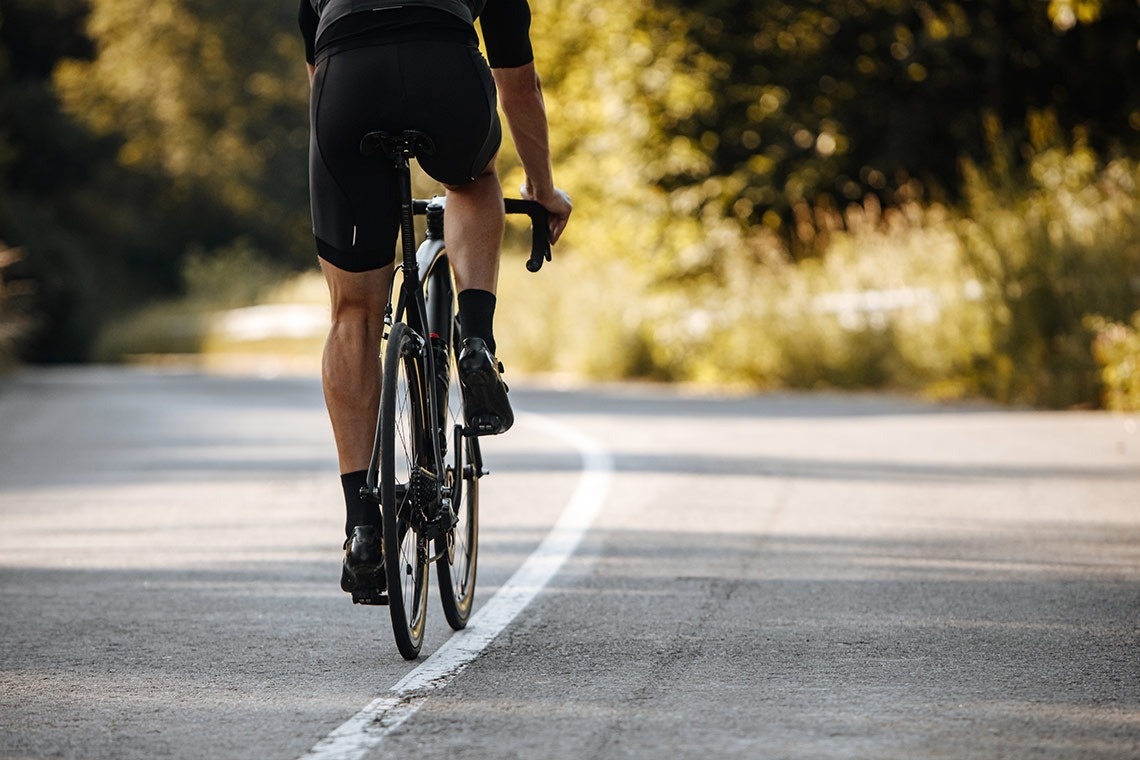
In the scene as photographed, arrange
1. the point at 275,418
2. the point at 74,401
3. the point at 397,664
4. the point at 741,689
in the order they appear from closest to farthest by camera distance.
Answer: the point at 741,689 → the point at 397,664 → the point at 275,418 → the point at 74,401

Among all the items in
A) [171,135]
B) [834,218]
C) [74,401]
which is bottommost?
[74,401]

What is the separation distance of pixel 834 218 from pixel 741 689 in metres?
20.3

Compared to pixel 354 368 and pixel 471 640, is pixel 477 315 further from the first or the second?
pixel 471 640

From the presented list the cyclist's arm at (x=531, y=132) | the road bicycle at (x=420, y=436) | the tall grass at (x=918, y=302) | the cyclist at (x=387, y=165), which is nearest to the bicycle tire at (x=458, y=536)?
the road bicycle at (x=420, y=436)

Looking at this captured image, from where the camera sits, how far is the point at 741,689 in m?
5.07

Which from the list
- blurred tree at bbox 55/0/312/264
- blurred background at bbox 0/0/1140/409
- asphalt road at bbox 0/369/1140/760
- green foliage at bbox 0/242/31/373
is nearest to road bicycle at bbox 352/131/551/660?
asphalt road at bbox 0/369/1140/760

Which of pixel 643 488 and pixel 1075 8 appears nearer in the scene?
pixel 643 488

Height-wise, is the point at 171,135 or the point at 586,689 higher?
the point at 171,135

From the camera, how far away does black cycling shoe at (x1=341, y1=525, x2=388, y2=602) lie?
5.36 m

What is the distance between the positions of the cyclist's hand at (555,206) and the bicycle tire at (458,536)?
0.45 metres

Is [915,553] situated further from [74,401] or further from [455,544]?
[74,401]

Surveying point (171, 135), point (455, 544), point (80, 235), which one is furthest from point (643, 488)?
point (171, 135)

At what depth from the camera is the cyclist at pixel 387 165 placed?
532cm

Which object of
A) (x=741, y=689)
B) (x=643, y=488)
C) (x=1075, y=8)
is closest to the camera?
(x=741, y=689)
